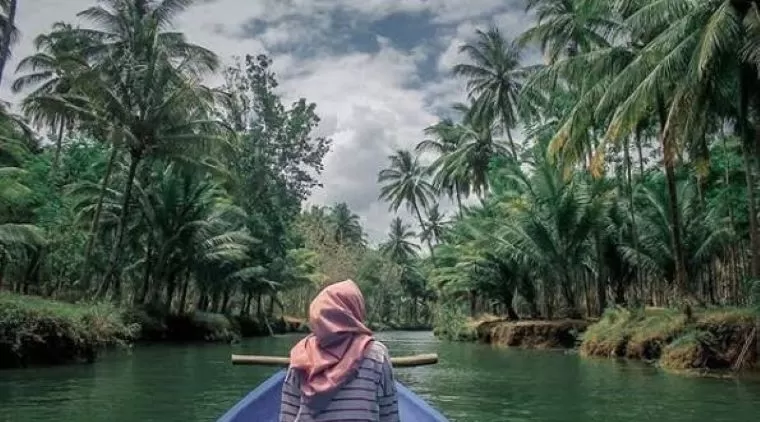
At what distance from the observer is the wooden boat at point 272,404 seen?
4.29 meters

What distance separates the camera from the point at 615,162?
93.6ft

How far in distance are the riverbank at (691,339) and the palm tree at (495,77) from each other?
20196 millimetres

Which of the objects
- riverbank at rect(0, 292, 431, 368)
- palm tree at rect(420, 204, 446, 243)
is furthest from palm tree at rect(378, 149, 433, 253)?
riverbank at rect(0, 292, 431, 368)

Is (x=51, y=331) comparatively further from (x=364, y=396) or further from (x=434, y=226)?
(x=434, y=226)


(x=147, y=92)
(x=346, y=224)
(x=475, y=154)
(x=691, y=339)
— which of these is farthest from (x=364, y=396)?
(x=346, y=224)

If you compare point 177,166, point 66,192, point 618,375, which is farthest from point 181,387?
point 66,192

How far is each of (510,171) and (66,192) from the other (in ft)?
51.9

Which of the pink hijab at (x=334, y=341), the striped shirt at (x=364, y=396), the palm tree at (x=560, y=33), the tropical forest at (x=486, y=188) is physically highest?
the palm tree at (x=560, y=33)

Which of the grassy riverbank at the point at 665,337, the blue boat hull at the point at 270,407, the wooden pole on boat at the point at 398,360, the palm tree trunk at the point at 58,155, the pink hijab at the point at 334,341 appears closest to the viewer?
the pink hijab at the point at 334,341

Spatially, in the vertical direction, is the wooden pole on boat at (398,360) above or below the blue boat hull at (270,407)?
above

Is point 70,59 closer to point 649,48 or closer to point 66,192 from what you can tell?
point 66,192

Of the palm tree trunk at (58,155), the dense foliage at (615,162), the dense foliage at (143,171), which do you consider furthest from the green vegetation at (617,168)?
the palm tree trunk at (58,155)

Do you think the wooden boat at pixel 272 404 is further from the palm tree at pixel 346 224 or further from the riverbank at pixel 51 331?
the palm tree at pixel 346 224

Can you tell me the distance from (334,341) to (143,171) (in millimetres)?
27045
